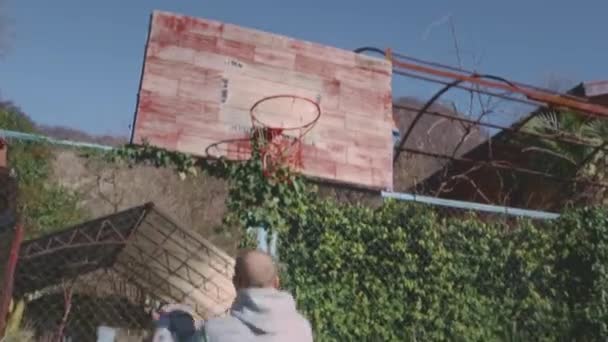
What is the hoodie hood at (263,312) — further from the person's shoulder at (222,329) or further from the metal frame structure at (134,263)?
the metal frame structure at (134,263)

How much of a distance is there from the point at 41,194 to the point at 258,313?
11405 mm

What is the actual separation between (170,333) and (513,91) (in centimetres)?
765

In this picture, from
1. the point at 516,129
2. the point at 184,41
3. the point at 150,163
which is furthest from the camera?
the point at 516,129

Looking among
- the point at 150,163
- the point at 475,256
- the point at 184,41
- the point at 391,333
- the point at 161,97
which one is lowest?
the point at 391,333

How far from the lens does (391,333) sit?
22.6ft

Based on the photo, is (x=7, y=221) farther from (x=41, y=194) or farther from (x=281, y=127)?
(x=41, y=194)

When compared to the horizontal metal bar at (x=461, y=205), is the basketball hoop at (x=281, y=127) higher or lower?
higher

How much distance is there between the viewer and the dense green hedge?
6.75 m

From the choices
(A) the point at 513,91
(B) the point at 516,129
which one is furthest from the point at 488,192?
(A) the point at 513,91

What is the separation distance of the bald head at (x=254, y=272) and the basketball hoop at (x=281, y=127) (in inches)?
148

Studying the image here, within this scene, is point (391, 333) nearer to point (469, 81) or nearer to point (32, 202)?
point (469, 81)

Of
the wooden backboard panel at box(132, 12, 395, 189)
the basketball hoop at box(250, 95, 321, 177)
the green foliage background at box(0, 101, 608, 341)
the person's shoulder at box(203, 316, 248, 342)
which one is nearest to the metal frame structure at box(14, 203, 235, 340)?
the wooden backboard panel at box(132, 12, 395, 189)

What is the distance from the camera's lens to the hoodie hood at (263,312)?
311cm

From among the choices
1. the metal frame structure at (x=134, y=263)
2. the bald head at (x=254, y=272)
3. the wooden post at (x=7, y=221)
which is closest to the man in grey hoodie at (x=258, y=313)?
the bald head at (x=254, y=272)
